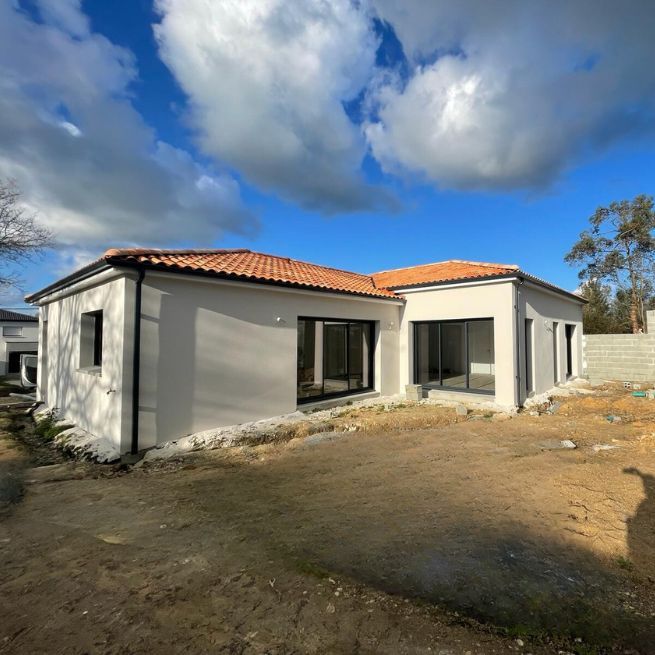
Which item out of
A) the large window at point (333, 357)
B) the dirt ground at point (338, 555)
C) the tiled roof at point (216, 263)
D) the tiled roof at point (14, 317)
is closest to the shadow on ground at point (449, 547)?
the dirt ground at point (338, 555)

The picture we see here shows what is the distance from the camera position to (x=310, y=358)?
10.3 m

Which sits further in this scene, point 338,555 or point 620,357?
point 620,357

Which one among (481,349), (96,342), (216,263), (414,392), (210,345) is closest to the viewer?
(210,345)

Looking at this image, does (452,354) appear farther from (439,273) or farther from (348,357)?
(348,357)

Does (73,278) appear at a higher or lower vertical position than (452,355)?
higher

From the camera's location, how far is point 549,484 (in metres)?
4.86

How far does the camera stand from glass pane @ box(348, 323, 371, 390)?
1150 cm

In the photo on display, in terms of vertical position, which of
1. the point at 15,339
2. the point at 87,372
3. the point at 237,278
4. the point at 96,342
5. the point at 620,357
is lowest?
the point at 87,372

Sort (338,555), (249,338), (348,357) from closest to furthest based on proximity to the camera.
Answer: (338,555) → (249,338) → (348,357)

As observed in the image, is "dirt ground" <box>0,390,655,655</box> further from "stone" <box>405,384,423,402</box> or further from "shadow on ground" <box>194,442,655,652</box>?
"stone" <box>405,384,423,402</box>

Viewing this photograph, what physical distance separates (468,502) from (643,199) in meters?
33.2

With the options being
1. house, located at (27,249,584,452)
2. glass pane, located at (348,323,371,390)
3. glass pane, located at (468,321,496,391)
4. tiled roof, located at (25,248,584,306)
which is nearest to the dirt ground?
house, located at (27,249,584,452)

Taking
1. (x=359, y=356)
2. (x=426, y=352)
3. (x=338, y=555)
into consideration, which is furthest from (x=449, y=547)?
(x=426, y=352)

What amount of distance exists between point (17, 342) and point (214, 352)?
30.7m
